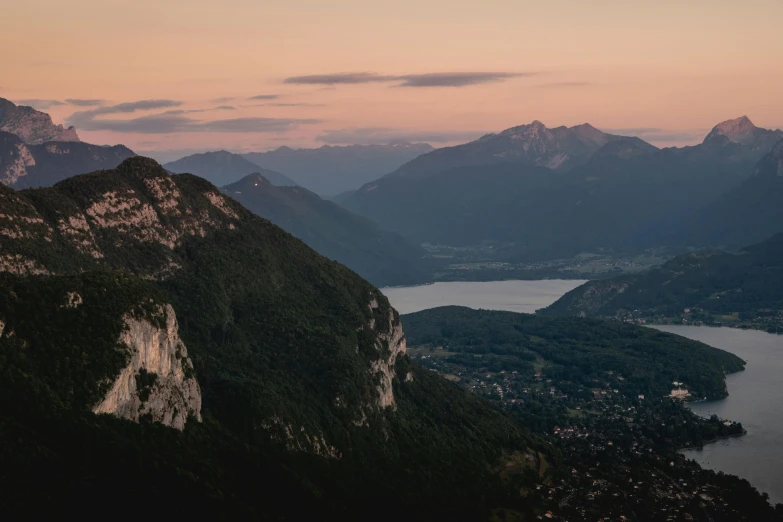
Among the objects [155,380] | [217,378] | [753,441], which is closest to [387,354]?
[217,378]

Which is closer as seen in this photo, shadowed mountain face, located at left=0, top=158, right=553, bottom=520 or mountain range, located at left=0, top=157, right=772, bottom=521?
shadowed mountain face, located at left=0, top=158, right=553, bottom=520

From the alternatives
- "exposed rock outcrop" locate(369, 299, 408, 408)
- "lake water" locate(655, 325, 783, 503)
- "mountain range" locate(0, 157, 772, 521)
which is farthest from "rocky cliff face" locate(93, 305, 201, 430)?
"lake water" locate(655, 325, 783, 503)

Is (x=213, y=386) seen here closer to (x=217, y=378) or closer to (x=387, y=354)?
(x=217, y=378)

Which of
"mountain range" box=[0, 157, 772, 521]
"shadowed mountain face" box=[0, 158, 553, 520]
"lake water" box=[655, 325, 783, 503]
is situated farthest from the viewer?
"lake water" box=[655, 325, 783, 503]

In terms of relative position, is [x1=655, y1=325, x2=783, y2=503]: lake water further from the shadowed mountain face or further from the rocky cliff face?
the rocky cliff face

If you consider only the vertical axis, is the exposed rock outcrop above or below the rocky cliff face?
below

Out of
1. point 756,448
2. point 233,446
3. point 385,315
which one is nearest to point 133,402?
point 233,446

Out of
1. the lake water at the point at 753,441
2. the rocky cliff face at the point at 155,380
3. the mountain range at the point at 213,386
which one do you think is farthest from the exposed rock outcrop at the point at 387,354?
the lake water at the point at 753,441

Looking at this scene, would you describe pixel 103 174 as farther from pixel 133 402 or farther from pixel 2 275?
pixel 133 402
